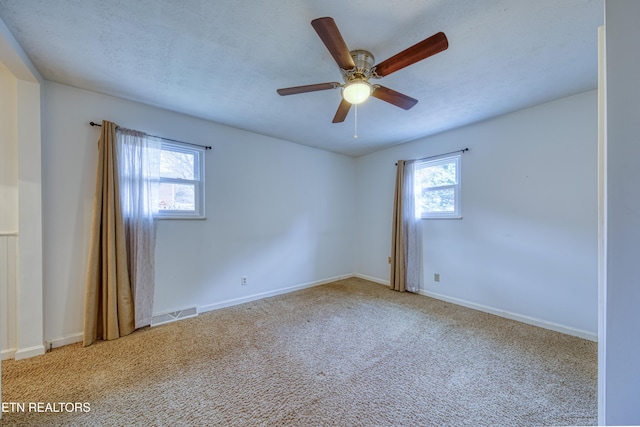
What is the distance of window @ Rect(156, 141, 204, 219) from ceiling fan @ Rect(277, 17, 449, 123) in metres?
1.79

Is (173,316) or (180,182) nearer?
(173,316)

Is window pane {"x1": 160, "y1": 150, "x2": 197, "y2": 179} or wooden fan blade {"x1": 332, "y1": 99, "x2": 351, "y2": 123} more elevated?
wooden fan blade {"x1": 332, "y1": 99, "x2": 351, "y2": 123}

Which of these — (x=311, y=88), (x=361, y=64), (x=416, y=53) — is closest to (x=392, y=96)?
(x=361, y=64)

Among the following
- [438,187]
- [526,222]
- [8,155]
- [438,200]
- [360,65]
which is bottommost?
[526,222]

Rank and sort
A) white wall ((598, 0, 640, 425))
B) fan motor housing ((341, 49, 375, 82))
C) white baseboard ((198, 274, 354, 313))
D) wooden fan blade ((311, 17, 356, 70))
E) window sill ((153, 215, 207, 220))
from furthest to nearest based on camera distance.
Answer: white baseboard ((198, 274, 354, 313))
window sill ((153, 215, 207, 220))
fan motor housing ((341, 49, 375, 82))
wooden fan blade ((311, 17, 356, 70))
white wall ((598, 0, 640, 425))

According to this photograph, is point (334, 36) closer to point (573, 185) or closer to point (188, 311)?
point (573, 185)

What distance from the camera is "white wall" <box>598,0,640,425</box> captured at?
69 cm

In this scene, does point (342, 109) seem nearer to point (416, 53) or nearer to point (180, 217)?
point (416, 53)

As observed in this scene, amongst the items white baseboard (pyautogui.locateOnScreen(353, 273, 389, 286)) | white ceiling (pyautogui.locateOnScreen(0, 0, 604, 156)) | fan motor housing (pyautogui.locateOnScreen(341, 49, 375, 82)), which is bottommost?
white baseboard (pyautogui.locateOnScreen(353, 273, 389, 286))

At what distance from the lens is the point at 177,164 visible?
2.94 metres

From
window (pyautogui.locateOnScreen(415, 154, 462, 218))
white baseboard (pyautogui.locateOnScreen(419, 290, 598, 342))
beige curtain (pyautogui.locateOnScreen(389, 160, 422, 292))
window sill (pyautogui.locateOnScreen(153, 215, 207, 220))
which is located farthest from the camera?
beige curtain (pyautogui.locateOnScreen(389, 160, 422, 292))

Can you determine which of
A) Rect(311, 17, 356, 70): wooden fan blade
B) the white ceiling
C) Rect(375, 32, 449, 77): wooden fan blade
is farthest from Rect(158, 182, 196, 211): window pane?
Rect(375, 32, 449, 77): wooden fan blade

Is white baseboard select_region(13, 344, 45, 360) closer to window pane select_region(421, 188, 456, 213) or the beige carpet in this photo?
the beige carpet

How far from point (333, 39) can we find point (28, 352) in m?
3.40
